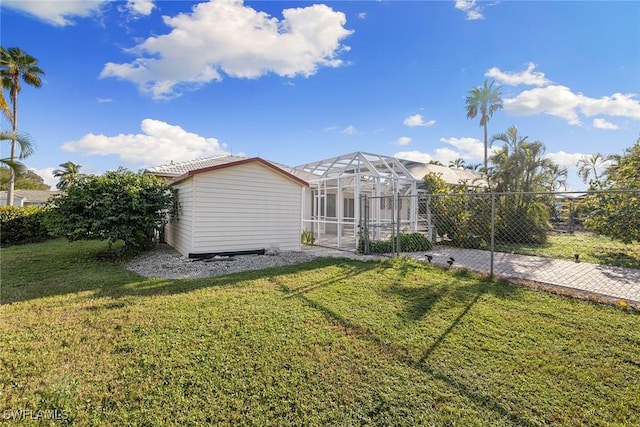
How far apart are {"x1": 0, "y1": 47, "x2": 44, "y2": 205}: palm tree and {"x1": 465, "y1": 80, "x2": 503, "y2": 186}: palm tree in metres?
28.7

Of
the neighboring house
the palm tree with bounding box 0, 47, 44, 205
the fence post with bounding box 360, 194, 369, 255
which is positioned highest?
the palm tree with bounding box 0, 47, 44, 205

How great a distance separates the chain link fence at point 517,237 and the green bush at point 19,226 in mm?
14104

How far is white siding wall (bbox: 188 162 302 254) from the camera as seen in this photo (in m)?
8.48

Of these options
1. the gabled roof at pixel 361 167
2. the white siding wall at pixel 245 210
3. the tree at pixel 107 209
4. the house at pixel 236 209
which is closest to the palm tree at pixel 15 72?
the tree at pixel 107 209

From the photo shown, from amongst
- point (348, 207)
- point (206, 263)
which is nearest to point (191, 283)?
point (206, 263)

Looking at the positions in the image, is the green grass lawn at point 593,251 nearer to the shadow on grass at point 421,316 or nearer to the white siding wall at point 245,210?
the shadow on grass at point 421,316

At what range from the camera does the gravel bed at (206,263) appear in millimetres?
6789

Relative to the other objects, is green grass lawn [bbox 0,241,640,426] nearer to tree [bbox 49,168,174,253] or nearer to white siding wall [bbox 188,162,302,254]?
tree [bbox 49,168,174,253]

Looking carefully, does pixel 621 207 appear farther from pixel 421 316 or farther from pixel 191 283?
pixel 191 283

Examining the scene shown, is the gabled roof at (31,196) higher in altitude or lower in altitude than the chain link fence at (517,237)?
higher

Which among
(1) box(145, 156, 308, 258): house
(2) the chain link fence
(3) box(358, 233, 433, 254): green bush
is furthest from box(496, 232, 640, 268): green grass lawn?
(1) box(145, 156, 308, 258): house

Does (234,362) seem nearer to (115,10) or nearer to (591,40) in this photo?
(115,10)

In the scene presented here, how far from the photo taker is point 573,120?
13.2m

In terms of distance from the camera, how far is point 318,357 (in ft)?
9.78
